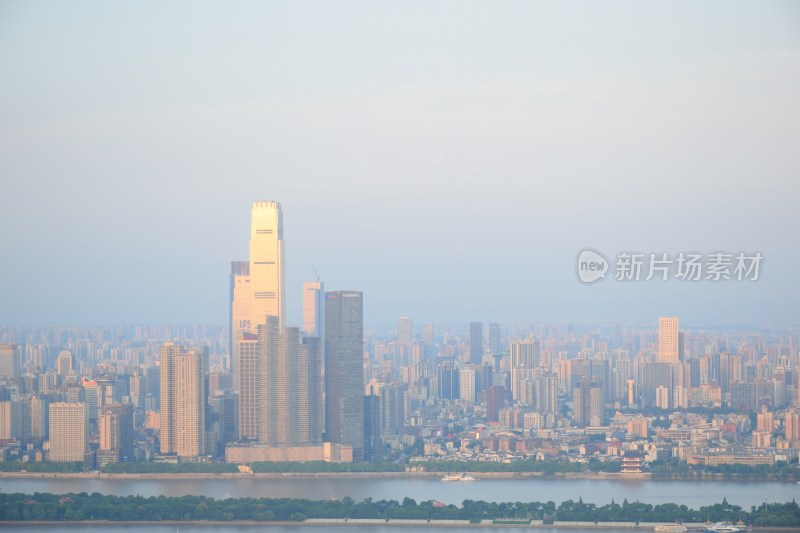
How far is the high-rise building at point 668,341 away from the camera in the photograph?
19.5 m

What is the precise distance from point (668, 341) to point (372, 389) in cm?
424

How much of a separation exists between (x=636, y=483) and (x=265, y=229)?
6666 mm

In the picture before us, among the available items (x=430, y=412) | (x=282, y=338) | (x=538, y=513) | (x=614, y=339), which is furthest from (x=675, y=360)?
(x=538, y=513)

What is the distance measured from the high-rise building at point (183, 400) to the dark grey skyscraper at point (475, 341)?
683 cm

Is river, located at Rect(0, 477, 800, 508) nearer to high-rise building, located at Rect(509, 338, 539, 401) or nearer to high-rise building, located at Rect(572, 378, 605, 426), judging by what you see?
high-rise building, located at Rect(572, 378, 605, 426)

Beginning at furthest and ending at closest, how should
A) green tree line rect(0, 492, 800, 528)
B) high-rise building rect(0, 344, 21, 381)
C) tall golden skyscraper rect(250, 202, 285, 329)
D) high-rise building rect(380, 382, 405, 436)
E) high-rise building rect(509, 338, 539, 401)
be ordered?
high-rise building rect(509, 338, 539, 401) < tall golden skyscraper rect(250, 202, 285, 329) < high-rise building rect(0, 344, 21, 381) < high-rise building rect(380, 382, 405, 436) < green tree line rect(0, 492, 800, 528)

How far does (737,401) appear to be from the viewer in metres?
18.5

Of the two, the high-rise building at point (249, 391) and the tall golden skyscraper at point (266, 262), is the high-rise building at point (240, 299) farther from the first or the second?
the high-rise building at point (249, 391)

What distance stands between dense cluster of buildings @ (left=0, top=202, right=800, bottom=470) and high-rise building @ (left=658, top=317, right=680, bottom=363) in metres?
0.03

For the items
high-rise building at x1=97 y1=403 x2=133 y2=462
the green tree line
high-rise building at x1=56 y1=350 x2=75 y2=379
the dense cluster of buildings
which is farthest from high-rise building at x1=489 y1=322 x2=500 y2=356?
the green tree line

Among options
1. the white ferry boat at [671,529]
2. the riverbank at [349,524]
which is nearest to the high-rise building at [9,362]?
the riverbank at [349,524]

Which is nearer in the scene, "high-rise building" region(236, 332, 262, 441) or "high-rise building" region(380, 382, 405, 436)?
"high-rise building" region(236, 332, 262, 441)

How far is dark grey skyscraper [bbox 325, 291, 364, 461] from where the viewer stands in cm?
1557

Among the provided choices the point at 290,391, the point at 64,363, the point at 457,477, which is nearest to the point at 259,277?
the point at 64,363
